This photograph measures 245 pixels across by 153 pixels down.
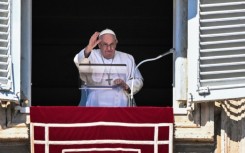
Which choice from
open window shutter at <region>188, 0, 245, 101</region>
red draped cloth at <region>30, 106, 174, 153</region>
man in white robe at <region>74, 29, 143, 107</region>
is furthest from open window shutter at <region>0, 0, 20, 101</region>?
open window shutter at <region>188, 0, 245, 101</region>

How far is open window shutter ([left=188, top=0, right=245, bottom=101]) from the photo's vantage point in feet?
43.6

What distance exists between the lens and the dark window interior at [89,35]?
51.0ft

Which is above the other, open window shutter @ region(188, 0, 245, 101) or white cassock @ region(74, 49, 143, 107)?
open window shutter @ region(188, 0, 245, 101)

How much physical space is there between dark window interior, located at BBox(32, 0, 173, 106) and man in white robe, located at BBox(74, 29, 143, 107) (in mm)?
1840

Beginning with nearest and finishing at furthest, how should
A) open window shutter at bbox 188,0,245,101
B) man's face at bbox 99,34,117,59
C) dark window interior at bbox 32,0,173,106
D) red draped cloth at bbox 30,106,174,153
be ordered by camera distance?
red draped cloth at bbox 30,106,174,153 → open window shutter at bbox 188,0,245,101 → man's face at bbox 99,34,117,59 → dark window interior at bbox 32,0,173,106

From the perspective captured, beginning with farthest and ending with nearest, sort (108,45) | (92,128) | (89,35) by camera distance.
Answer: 1. (89,35)
2. (108,45)
3. (92,128)

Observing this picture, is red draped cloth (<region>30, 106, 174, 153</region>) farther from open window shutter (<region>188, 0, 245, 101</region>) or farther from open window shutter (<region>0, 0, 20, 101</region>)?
open window shutter (<region>188, 0, 245, 101</region>)

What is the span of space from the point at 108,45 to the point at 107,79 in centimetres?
33

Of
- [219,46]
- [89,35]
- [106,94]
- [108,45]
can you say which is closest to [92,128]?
[106,94]

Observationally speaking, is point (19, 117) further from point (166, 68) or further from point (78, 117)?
point (166, 68)

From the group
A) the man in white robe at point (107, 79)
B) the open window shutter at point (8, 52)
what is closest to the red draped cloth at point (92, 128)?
the open window shutter at point (8, 52)

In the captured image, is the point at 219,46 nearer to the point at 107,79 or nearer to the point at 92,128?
the point at 107,79

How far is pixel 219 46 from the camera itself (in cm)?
1335

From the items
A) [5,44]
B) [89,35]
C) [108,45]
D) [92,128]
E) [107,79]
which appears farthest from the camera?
[89,35]
